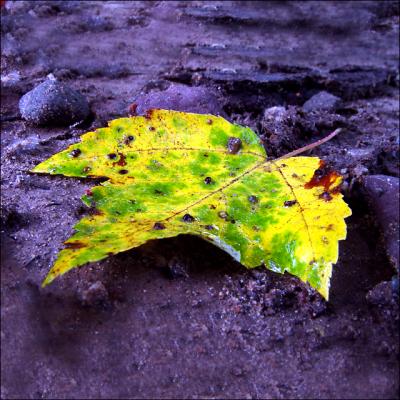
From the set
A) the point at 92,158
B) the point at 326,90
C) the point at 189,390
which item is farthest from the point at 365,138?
the point at 189,390

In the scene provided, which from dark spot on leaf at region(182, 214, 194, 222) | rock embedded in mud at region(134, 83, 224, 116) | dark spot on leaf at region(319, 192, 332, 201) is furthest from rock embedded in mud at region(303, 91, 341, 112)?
dark spot on leaf at region(182, 214, 194, 222)

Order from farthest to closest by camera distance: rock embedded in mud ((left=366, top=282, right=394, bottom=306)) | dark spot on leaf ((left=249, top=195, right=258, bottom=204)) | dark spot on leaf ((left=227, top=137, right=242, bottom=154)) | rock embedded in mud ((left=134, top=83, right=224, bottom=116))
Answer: rock embedded in mud ((left=134, top=83, right=224, bottom=116)) → dark spot on leaf ((left=227, top=137, right=242, bottom=154)) → dark spot on leaf ((left=249, top=195, right=258, bottom=204)) → rock embedded in mud ((left=366, top=282, right=394, bottom=306))

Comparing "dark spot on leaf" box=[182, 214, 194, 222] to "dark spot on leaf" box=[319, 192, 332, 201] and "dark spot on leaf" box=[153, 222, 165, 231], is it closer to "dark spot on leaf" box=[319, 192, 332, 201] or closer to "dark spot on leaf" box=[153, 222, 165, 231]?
"dark spot on leaf" box=[153, 222, 165, 231]

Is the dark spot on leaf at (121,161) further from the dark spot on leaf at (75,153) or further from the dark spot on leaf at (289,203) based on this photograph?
the dark spot on leaf at (289,203)

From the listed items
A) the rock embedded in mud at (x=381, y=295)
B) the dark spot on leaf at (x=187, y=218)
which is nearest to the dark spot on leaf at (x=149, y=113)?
the dark spot on leaf at (x=187, y=218)

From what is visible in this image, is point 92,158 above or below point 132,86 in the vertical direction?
above

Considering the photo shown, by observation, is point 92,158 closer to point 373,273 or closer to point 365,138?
point 373,273
